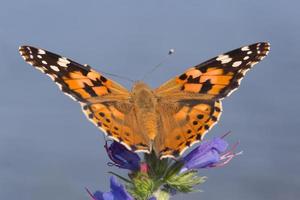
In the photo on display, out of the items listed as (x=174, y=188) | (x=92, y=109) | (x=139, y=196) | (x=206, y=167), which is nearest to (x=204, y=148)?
(x=206, y=167)

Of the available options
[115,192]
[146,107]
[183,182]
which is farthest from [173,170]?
[146,107]

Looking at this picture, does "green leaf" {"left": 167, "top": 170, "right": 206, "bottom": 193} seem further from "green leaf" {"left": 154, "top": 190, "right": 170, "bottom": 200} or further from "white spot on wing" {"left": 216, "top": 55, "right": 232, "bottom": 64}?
"white spot on wing" {"left": 216, "top": 55, "right": 232, "bottom": 64}

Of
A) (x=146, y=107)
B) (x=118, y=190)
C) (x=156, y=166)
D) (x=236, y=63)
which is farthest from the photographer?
(x=146, y=107)

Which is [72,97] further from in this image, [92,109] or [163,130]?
[163,130]

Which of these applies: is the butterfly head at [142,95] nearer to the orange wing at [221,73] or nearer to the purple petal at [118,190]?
the orange wing at [221,73]

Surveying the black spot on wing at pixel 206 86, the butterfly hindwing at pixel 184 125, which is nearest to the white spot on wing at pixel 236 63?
the black spot on wing at pixel 206 86

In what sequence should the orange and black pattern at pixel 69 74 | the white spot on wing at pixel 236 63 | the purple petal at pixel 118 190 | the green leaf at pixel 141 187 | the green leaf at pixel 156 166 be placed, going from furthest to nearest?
the white spot on wing at pixel 236 63, the orange and black pattern at pixel 69 74, the green leaf at pixel 156 166, the green leaf at pixel 141 187, the purple petal at pixel 118 190

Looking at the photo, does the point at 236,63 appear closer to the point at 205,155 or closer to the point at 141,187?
the point at 205,155
